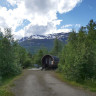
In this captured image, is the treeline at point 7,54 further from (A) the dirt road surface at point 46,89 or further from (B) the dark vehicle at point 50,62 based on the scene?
(B) the dark vehicle at point 50,62

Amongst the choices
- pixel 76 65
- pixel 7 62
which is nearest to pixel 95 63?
pixel 76 65

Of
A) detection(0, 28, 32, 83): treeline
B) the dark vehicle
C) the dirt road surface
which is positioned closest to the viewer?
the dirt road surface

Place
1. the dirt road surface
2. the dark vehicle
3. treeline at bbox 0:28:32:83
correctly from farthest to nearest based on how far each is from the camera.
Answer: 1. the dark vehicle
2. treeline at bbox 0:28:32:83
3. the dirt road surface

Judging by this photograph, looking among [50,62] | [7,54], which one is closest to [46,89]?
[7,54]

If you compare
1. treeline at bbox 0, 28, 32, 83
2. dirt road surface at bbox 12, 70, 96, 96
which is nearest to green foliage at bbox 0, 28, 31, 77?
treeline at bbox 0, 28, 32, 83

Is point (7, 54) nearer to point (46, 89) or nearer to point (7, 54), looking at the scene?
point (7, 54)

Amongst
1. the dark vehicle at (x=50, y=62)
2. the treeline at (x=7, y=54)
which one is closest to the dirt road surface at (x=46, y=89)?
the treeline at (x=7, y=54)

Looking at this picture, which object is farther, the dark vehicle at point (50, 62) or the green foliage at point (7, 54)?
the dark vehicle at point (50, 62)

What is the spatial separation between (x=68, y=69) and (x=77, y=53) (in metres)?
2.38

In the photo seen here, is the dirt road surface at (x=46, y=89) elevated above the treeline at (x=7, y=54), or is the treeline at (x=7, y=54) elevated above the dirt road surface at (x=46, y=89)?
the treeline at (x=7, y=54)

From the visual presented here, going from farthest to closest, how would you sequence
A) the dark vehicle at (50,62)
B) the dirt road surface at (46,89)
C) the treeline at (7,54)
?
the dark vehicle at (50,62), the treeline at (7,54), the dirt road surface at (46,89)

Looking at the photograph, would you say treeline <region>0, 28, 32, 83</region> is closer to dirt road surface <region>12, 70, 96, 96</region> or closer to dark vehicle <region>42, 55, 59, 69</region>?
dirt road surface <region>12, 70, 96, 96</region>

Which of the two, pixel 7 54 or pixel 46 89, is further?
pixel 7 54

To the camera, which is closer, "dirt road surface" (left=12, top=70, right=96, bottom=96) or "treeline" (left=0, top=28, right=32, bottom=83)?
"dirt road surface" (left=12, top=70, right=96, bottom=96)
